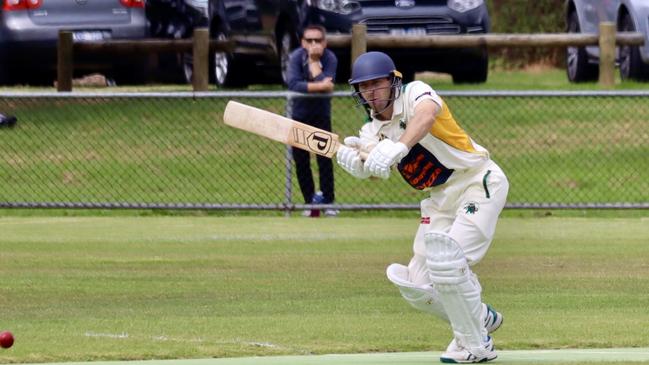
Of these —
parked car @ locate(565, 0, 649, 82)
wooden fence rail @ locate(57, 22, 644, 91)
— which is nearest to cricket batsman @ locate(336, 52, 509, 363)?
wooden fence rail @ locate(57, 22, 644, 91)

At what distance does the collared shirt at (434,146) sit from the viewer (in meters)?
8.22

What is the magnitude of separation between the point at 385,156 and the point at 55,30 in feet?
41.5

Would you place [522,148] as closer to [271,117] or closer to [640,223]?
[640,223]

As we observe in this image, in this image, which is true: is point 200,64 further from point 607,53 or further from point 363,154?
point 363,154

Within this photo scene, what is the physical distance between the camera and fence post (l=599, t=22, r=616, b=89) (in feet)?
61.3

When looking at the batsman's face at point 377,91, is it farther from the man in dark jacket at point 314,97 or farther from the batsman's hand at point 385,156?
the man in dark jacket at point 314,97

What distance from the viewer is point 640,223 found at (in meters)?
15.2

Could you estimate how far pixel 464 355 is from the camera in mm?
8125

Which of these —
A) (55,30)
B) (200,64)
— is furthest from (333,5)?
(55,30)

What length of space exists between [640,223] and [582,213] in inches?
52.2

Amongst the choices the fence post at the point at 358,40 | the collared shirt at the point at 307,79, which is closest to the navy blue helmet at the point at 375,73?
the collared shirt at the point at 307,79

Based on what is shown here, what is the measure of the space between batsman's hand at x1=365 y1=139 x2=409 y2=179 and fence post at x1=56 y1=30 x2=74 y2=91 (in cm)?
1159

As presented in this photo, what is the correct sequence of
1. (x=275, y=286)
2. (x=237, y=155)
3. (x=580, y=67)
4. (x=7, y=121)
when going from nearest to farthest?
(x=275, y=286) < (x=7, y=121) < (x=237, y=155) < (x=580, y=67)

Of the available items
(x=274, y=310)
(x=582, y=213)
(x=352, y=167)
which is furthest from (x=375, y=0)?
(x=352, y=167)
